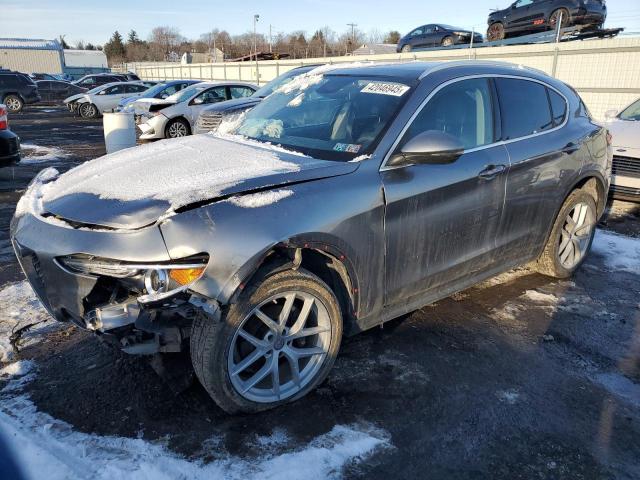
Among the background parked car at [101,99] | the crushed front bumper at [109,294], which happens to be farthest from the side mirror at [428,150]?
the background parked car at [101,99]

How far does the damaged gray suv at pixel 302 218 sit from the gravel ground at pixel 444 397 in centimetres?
27

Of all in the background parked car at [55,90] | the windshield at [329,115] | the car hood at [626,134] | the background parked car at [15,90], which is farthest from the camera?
the background parked car at [55,90]

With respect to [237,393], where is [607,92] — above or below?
above

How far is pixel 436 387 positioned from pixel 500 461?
633mm

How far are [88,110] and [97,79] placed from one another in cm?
832

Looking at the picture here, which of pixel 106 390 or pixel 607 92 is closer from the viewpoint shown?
pixel 106 390

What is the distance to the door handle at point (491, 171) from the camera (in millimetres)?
3457

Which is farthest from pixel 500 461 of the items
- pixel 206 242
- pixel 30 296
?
pixel 30 296

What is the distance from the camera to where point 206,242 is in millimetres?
2303

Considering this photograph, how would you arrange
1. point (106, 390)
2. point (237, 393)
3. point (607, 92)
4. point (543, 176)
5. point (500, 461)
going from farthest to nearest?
point (607, 92)
point (543, 176)
point (106, 390)
point (237, 393)
point (500, 461)

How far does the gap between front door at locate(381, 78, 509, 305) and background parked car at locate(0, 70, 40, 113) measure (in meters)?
26.9

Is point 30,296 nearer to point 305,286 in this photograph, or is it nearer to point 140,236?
point 140,236

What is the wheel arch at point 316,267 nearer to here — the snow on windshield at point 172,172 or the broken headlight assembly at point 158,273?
the broken headlight assembly at point 158,273

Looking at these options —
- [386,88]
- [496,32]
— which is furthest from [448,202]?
[496,32]
